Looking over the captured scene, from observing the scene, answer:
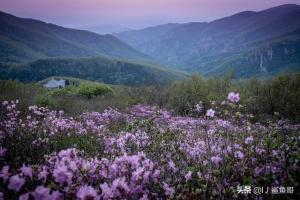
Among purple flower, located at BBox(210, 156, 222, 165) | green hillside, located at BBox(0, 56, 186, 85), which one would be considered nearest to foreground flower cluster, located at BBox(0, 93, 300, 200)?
purple flower, located at BBox(210, 156, 222, 165)

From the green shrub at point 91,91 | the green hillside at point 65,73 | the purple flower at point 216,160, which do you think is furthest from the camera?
the green hillside at point 65,73

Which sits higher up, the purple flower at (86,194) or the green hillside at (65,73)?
the purple flower at (86,194)

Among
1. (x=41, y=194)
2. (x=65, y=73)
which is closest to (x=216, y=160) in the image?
(x=41, y=194)

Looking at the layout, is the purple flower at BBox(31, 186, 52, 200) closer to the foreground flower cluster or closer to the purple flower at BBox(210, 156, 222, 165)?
the foreground flower cluster

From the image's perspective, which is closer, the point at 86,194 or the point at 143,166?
the point at 86,194

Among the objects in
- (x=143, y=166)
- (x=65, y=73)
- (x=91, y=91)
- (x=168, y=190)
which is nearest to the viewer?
(x=168, y=190)

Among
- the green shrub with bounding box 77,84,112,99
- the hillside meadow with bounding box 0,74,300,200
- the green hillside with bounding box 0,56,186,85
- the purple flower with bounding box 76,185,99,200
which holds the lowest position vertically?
the green hillside with bounding box 0,56,186,85

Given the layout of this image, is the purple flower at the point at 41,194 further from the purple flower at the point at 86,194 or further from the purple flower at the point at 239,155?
the purple flower at the point at 239,155

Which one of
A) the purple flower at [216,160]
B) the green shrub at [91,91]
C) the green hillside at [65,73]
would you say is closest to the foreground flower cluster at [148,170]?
the purple flower at [216,160]

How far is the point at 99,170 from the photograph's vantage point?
11.5 ft

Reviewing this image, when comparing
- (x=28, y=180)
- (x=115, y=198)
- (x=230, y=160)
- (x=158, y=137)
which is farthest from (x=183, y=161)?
(x=28, y=180)

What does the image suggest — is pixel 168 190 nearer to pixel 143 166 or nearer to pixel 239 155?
pixel 143 166

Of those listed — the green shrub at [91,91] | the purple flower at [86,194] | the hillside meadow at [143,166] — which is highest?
the purple flower at [86,194]

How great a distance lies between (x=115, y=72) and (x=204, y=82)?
6852 inches
